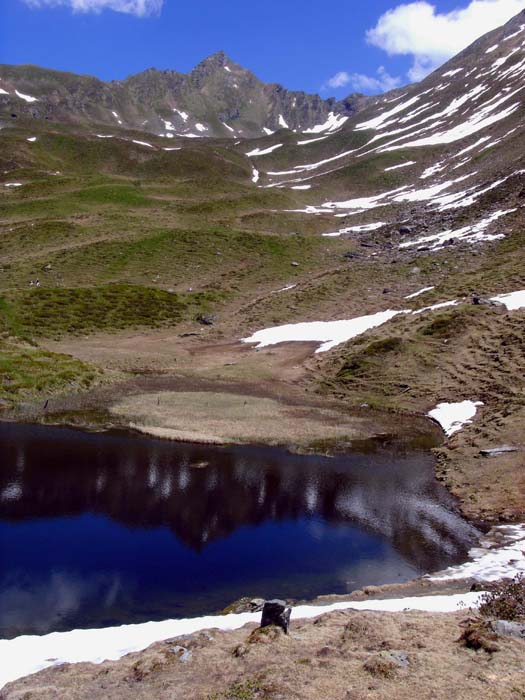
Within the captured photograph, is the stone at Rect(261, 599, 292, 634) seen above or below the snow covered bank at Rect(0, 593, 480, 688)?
above

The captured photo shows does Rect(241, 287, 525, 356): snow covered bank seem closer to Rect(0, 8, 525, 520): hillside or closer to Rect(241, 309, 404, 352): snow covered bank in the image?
Rect(241, 309, 404, 352): snow covered bank

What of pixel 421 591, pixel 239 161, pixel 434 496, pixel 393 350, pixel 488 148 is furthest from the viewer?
pixel 239 161

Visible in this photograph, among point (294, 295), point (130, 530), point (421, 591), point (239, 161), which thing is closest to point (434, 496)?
point (421, 591)

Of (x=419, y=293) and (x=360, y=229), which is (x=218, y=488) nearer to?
(x=419, y=293)

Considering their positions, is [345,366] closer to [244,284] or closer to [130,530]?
[130,530]

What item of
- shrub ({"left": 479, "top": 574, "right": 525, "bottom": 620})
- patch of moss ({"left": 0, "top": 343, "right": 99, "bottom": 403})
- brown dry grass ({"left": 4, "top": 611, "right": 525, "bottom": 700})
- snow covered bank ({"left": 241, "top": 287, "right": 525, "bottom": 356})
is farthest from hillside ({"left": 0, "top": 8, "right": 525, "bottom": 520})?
brown dry grass ({"left": 4, "top": 611, "right": 525, "bottom": 700})

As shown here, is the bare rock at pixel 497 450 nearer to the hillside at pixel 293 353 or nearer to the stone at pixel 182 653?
the hillside at pixel 293 353
